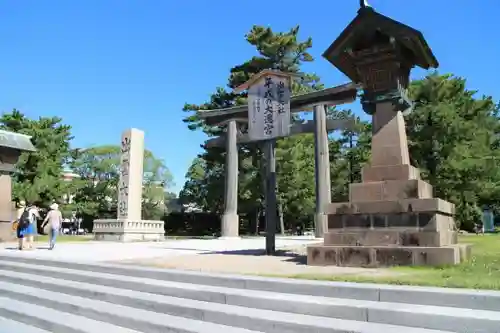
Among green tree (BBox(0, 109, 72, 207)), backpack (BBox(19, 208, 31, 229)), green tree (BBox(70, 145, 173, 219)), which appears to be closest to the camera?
backpack (BBox(19, 208, 31, 229))

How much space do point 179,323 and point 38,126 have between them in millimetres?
31813

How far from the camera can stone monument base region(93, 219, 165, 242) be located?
19641 mm

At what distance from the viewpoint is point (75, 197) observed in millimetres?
37625

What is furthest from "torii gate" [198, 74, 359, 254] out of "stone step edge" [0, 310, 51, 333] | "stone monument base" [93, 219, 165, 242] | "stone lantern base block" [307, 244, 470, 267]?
"stone step edge" [0, 310, 51, 333]

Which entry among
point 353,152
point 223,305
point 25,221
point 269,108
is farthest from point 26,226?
point 353,152

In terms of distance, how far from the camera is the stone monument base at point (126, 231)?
1964 cm

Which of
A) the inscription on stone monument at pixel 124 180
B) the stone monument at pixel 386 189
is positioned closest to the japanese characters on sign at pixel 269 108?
the stone monument at pixel 386 189

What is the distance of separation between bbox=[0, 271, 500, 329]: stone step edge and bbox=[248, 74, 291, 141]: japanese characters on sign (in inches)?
223

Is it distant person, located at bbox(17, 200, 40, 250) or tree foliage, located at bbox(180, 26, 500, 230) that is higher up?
tree foliage, located at bbox(180, 26, 500, 230)

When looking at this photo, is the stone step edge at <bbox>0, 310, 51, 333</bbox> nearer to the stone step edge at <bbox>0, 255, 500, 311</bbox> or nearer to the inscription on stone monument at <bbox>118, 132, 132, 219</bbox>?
the stone step edge at <bbox>0, 255, 500, 311</bbox>

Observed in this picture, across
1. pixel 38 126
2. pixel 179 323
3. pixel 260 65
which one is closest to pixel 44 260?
pixel 179 323

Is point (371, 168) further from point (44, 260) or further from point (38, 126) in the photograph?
point (38, 126)

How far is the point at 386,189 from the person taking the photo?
7527mm

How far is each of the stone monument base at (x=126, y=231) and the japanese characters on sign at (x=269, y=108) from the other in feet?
36.3
